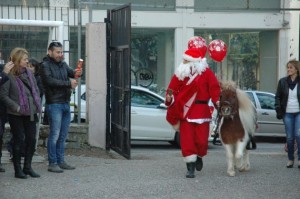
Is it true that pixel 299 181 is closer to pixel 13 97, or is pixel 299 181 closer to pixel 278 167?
pixel 278 167

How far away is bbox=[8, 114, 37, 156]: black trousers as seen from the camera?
342 inches

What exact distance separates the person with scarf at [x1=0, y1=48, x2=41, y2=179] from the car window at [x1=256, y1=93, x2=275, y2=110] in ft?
31.9

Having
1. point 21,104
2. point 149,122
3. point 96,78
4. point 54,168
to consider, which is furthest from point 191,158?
point 149,122

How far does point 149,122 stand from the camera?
15.2 metres

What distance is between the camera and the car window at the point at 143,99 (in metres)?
15.4

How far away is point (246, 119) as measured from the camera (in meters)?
9.51

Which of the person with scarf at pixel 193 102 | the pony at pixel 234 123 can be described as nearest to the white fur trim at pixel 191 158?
the person with scarf at pixel 193 102

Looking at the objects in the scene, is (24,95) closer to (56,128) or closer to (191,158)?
(56,128)

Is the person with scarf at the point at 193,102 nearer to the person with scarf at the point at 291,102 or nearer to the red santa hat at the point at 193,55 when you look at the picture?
the red santa hat at the point at 193,55

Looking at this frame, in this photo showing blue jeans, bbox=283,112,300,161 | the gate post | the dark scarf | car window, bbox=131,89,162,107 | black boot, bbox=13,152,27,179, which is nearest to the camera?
the dark scarf

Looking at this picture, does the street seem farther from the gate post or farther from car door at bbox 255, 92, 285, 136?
car door at bbox 255, 92, 285, 136

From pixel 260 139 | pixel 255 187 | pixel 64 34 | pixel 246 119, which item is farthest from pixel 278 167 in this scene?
pixel 260 139

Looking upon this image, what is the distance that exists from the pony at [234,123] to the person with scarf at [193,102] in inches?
8.2

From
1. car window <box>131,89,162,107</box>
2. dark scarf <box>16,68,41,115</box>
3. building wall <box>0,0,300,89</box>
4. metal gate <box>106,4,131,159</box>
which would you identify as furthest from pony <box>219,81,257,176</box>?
building wall <box>0,0,300,89</box>
